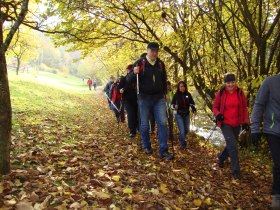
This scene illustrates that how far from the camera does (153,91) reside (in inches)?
281

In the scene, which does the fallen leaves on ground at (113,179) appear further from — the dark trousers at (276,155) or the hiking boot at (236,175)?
the dark trousers at (276,155)

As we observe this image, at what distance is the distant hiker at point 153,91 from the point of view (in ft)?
23.2

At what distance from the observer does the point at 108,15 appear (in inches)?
363

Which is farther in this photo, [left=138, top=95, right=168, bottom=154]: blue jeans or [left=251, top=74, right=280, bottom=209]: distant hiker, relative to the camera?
[left=138, top=95, right=168, bottom=154]: blue jeans

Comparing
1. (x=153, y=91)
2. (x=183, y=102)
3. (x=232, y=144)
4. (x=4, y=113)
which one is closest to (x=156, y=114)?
(x=153, y=91)

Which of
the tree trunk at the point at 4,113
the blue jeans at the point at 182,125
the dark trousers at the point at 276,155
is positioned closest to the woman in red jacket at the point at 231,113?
the dark trousers at the point at 276,155

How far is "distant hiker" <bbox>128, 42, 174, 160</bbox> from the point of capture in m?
7.07

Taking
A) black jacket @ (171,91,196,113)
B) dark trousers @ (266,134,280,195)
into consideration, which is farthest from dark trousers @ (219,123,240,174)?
black jacket @ (171,91,196,113)

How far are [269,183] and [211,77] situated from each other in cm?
463

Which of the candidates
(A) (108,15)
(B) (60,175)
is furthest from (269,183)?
(A) (108,15)

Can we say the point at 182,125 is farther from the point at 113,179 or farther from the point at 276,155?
the point at 276,155

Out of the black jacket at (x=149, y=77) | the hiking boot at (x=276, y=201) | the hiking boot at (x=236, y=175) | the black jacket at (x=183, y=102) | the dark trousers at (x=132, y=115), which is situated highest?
the black jacket at (x=149, y=77)

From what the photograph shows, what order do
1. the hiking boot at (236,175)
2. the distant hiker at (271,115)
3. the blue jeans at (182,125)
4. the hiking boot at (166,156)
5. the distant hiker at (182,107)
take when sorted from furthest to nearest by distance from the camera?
1. the distant hiker at (182,107)
2. the blue jeans at (182,125)
3. the hiking boot at (166,156)
4. the hiking boot at (236,175)
5. the distant hiker at (271,115)

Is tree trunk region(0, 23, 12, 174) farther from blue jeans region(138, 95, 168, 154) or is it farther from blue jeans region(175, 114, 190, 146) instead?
blue jeans region(175, 114, 190, 146)
